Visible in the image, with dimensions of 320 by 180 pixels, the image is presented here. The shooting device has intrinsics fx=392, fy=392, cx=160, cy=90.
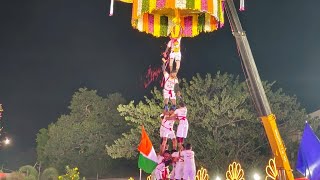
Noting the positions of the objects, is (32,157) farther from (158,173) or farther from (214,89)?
(158,173)

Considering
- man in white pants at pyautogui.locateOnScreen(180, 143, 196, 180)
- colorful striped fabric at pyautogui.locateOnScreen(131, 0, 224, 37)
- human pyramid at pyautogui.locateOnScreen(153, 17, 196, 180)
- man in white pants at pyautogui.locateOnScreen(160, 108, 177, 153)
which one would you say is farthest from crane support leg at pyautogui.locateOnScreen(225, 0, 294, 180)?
man in white pants at pyautogui.locateOnScreen(160, 108, 177, 153)

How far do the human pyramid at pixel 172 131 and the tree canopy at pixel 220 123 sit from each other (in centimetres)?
1259

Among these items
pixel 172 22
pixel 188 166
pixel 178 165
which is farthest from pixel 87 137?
pixel 188 166

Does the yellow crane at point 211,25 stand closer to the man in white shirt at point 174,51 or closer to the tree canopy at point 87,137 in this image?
the man in white shirt at point 174,51

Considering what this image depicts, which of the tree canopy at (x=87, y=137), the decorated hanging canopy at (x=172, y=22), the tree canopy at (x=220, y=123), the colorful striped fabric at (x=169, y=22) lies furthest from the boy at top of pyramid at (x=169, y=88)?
the tree canopy at (x=87, y=137)

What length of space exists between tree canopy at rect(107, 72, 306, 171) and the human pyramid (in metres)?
12.6

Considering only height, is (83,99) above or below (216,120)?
above

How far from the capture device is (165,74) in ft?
30.7

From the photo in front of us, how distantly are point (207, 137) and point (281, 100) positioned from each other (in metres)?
5.35

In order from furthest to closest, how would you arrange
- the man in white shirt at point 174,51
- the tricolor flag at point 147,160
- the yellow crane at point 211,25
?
1. the man in white shirt at point 174,51
2. the tricolor flag at point 147,160
3. the yellow crane at point 211,25

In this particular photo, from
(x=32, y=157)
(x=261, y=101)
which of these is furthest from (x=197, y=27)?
(x=32, y=157)

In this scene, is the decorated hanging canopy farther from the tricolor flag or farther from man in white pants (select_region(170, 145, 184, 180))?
man in white pants (select_region(170, 145, 184, 180))

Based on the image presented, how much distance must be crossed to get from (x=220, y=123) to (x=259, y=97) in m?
13.0

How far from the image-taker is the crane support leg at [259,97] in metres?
8.68
